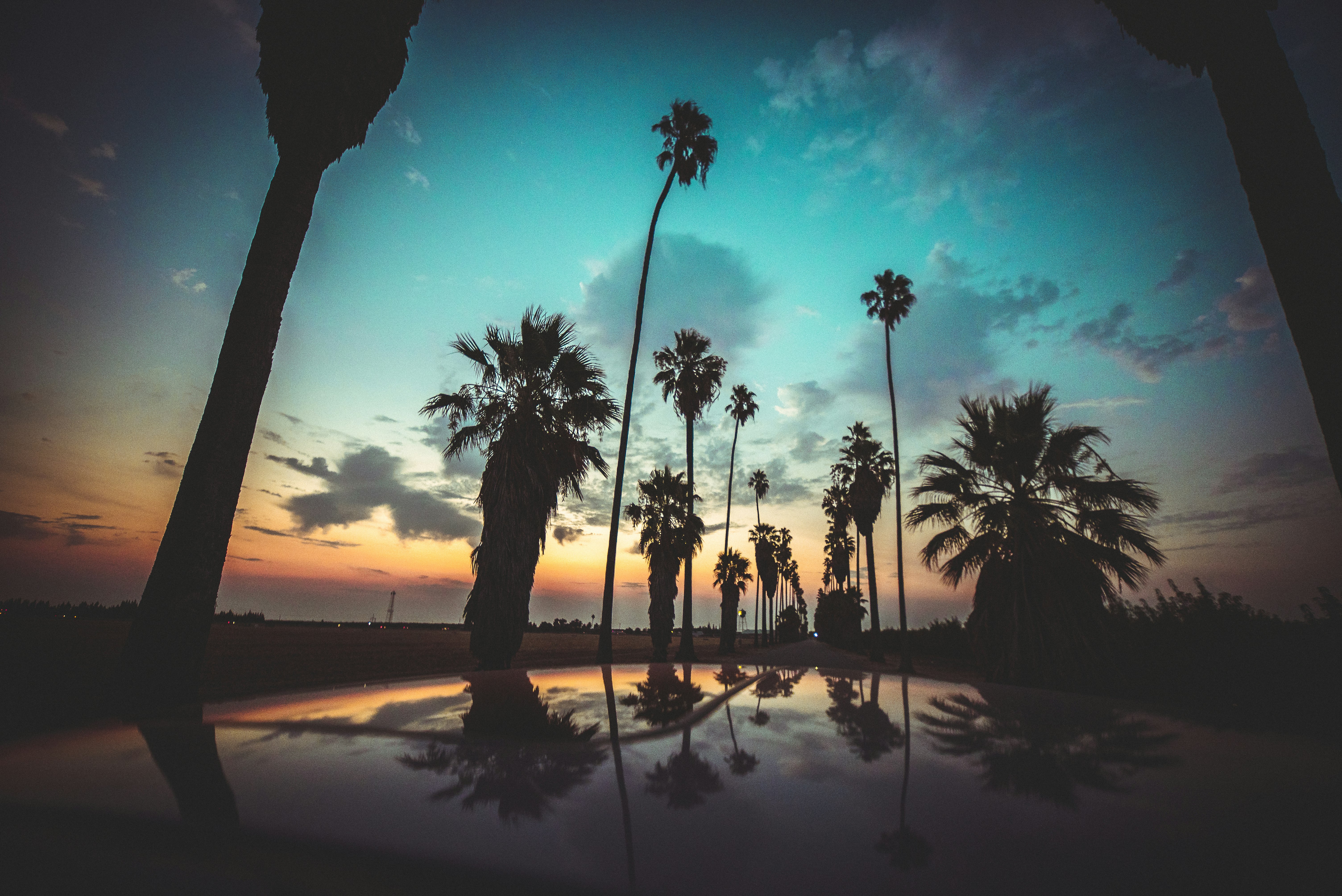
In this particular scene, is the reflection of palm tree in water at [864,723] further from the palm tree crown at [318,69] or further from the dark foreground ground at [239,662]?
the palm tree crown at [318,69]

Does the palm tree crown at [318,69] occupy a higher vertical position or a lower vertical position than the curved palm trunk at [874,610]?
higher

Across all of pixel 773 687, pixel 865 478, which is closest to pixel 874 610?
pixel 865 478

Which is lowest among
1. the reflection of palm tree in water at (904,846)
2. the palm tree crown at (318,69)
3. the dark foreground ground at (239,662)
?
the dark foreground ground at (239,662)

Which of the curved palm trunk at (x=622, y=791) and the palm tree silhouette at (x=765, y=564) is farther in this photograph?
the palm tree silhouette at (x=765, y=564)

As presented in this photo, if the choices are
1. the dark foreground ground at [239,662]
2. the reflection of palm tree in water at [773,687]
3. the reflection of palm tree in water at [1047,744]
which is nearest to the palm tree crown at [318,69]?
the dark foreground ground at [239,662]

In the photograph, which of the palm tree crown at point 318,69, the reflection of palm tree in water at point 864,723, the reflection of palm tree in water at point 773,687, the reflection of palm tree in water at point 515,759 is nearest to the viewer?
the reflection of palm tree in water at point 515,759

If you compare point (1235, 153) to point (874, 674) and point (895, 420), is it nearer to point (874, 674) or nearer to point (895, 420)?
point (874, 674)

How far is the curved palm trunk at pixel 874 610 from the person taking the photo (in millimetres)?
25219

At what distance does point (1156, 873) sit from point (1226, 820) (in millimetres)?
346

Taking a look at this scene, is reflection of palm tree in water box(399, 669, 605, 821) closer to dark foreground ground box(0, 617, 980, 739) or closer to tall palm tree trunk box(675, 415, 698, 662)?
dark foreground ground box(0, 617, 980, 739)

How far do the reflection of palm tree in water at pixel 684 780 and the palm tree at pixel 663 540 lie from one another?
24200 mm

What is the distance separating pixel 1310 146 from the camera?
4.03 m

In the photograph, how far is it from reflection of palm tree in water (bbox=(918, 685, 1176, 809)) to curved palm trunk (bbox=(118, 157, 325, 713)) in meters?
4.61

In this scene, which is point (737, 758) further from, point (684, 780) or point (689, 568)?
point (689, 568)
